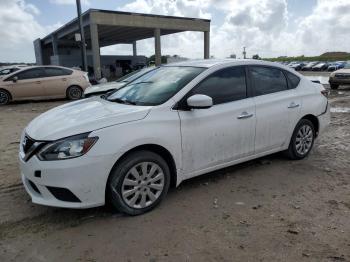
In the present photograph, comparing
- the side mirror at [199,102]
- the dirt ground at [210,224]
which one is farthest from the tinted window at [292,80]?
the side mirror at [199,102]

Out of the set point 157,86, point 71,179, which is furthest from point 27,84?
point 71,179

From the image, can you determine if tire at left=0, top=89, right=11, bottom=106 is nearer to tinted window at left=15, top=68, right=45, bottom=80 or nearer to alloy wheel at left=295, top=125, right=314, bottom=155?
tinted window at left=15, top=68, right=45, bottom=80

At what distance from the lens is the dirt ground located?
125 inches

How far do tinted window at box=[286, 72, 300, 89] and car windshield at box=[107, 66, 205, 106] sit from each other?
1666 mm

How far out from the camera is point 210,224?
145 inches

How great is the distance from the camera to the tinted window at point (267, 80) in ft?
16.4

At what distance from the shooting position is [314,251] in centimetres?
319

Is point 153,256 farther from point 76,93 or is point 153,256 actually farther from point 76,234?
point 76,93

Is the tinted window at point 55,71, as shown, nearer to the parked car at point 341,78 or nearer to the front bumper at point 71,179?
the front bumper at point 71,179

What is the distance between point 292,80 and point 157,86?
2.26 m

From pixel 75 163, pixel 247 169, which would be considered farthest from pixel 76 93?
pixel 75 163

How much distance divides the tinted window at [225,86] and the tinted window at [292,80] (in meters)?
1.01

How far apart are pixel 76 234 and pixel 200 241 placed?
1.21 meters

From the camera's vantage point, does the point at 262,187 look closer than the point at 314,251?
No
